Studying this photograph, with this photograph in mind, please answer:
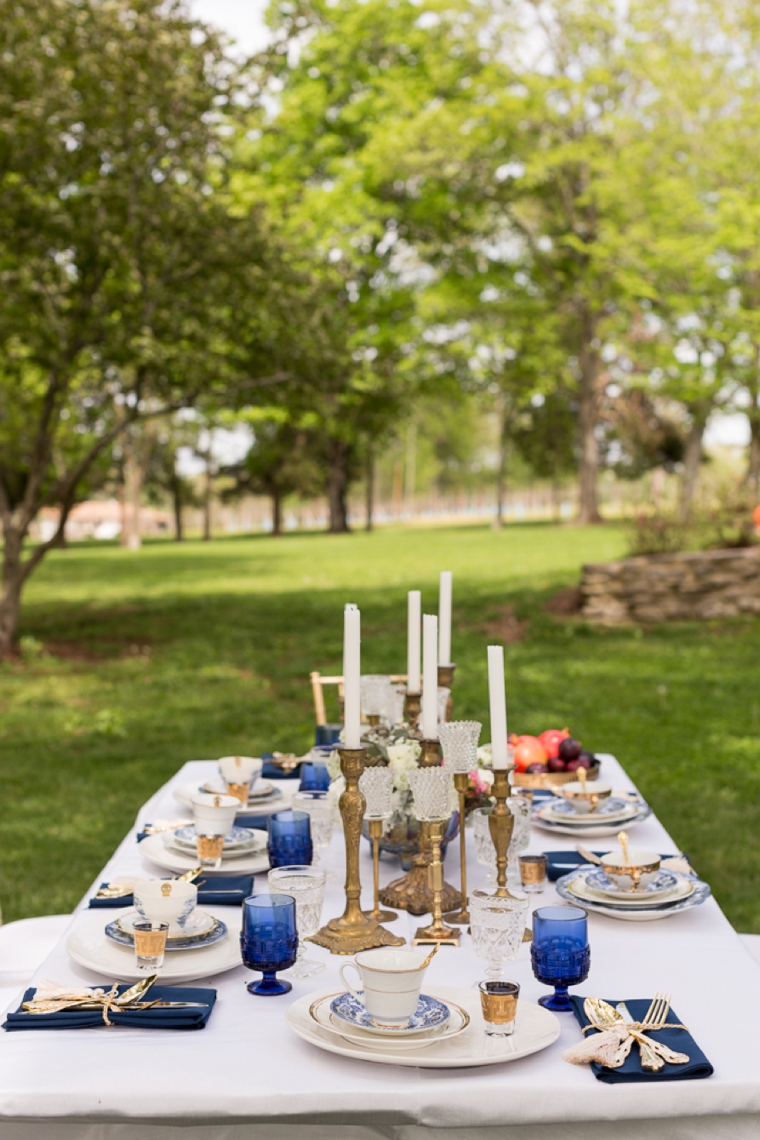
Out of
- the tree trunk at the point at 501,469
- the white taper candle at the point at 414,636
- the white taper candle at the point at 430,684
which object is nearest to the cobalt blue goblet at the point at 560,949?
the white taper candle at the point at 430,684

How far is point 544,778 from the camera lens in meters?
3.92

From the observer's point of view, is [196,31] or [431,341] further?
[431,341]

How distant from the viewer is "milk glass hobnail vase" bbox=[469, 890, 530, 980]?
2.13m

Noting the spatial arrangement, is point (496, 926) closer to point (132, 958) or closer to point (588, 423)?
point (132, 958)

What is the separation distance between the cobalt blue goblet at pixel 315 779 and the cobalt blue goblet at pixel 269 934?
55.5 inches

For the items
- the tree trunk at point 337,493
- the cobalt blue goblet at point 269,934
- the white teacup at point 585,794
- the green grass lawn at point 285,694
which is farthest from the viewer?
the tree trunk at point 337,493

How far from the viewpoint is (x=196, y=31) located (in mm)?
11812

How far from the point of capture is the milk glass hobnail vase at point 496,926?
6.99ft

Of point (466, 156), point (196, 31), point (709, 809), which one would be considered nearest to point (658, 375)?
point (466, 156)

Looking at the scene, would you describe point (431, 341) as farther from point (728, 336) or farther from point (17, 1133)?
point (17, 1133)

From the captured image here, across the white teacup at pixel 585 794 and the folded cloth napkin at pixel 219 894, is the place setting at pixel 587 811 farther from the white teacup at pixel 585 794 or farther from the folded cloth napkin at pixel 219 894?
the folded cloth napkin at pixel 219 894

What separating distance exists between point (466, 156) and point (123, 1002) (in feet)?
94.8

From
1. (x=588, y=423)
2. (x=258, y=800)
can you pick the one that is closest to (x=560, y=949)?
(x=258, y=800)

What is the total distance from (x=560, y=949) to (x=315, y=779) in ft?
5.27
